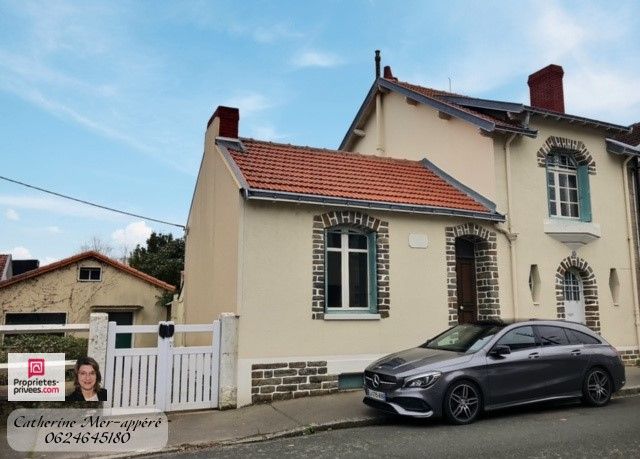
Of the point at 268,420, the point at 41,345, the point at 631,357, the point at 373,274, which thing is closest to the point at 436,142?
the point at 373,274

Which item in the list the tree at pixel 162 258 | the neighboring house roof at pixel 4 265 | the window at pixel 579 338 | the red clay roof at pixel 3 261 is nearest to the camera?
the window at pixel 579 338

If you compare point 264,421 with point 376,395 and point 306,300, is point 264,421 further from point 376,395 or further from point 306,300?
point 306,300

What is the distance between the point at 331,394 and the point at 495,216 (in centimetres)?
533

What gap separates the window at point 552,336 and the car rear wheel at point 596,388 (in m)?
0.69

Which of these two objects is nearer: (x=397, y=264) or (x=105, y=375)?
(x=105, y=375)

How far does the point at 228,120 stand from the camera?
11555 millimetres

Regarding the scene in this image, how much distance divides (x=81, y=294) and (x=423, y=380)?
17.1 metres

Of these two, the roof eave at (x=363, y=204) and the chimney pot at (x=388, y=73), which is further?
the chimney pot at (x=388, y=73)

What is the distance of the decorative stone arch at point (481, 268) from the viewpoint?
1116 cm

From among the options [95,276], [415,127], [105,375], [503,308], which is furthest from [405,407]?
[95,276]

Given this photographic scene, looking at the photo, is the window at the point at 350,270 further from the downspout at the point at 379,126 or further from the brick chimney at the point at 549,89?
the brick chimney at the point at 549,89

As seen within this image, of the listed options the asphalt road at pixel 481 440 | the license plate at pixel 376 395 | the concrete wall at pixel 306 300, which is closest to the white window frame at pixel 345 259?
the concrete wall at pixel 306 300

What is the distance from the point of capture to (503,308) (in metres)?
11.7

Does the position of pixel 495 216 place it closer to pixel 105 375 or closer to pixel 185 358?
pixel 185 358
